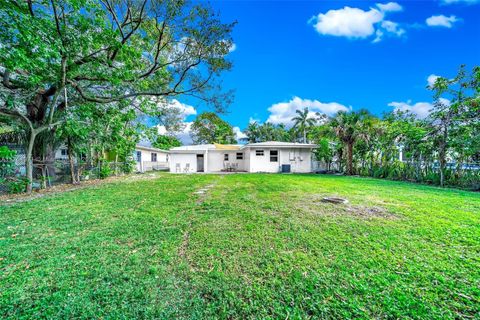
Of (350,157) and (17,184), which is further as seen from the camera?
(350,157)

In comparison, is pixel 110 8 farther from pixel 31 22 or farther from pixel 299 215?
pixel 299 215

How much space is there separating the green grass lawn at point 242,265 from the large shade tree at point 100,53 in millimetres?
5112

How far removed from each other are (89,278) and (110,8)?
9535 mm

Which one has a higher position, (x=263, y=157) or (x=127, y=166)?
(x=263, y=157)

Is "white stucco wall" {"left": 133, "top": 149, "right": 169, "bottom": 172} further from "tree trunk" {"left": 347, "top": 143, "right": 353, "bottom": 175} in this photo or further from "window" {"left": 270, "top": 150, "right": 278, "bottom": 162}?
"tree trunk" {"left": 347, "top": 143, "right": 353, "bottom": 175}

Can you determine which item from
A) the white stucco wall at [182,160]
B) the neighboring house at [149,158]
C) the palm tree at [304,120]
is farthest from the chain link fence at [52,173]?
the palm tree at [304,120]

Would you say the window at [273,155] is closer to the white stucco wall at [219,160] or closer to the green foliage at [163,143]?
the white stucco wall at [219,160]

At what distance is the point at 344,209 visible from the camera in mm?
4559

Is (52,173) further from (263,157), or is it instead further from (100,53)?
(263,157)

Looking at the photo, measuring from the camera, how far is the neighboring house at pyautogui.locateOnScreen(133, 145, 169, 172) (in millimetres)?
19200

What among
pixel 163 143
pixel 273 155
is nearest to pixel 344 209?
pixel 273 155

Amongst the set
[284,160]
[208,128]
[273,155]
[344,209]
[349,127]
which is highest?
[208,128]

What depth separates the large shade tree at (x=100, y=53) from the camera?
17.7 ft

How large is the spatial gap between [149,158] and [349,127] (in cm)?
2078
